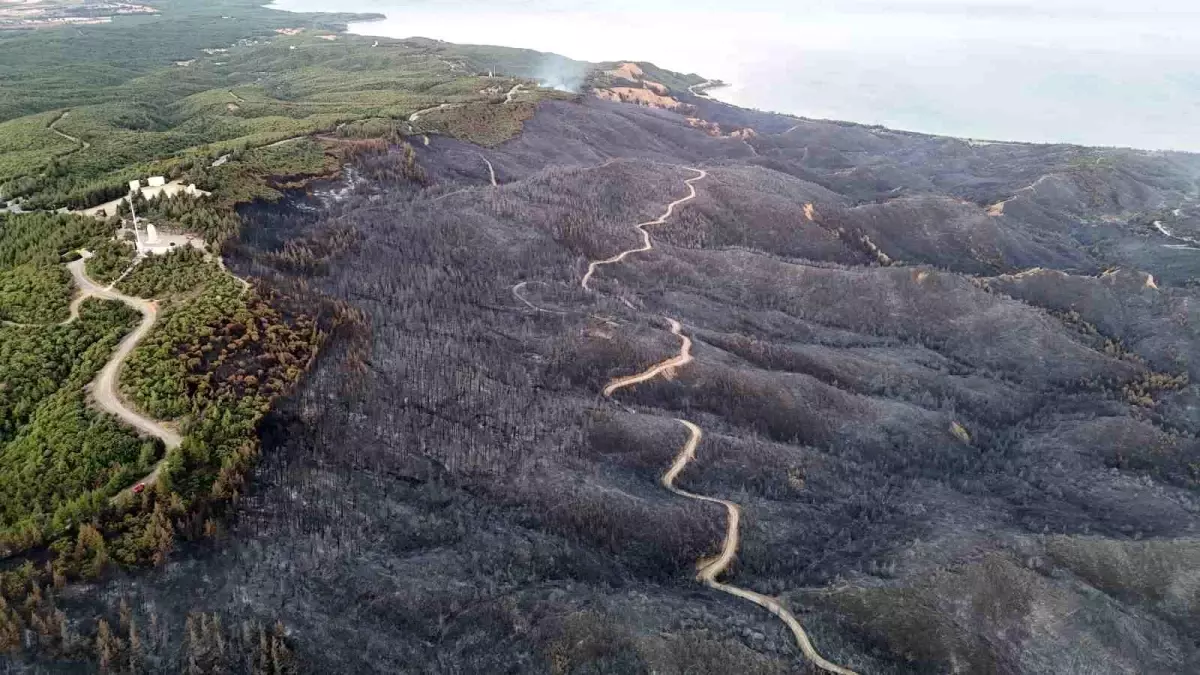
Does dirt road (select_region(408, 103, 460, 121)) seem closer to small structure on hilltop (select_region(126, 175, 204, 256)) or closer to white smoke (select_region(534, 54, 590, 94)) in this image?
white smoke (select_region(534, 54, 590, 94))

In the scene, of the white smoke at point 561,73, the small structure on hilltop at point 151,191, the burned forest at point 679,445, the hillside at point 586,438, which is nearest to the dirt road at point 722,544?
the hillside at point 586,438

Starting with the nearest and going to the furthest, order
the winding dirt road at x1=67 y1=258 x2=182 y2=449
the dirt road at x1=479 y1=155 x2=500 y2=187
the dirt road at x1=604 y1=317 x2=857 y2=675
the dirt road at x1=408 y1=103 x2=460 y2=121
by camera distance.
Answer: the winding dirt road at x1=67 y1=258 x2=182 y2=449 → the dirt road at x1=604 y1=317 x2=857 y2=675 → the dirt road at x1=479 y1=155 x2=500 y2=187 → the dirt road at x1=408 y1=103 x2=460 y2=121

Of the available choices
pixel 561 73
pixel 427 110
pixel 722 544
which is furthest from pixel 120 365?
pixel 561 73

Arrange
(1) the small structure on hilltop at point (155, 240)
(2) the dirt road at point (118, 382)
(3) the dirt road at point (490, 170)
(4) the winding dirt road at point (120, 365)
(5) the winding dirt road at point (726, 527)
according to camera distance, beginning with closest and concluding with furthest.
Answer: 1. (2) the dirt road at point (118, 382)
2. (4) the winding dirt road at point (120, 365)
3. (5) the winding dirt road at point (726, 527)
4. (1) the small structure on hilltop at point (155, 240)
5. (3) the dirt road at point (490, 170)

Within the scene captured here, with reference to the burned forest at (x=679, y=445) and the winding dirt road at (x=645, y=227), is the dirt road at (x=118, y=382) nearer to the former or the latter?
the burned forest at (x=679, y=445)

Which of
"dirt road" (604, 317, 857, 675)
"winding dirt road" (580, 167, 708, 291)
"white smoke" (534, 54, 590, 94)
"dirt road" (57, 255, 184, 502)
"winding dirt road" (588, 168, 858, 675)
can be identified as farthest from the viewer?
"white smoke" (534, 54, 590, 94)

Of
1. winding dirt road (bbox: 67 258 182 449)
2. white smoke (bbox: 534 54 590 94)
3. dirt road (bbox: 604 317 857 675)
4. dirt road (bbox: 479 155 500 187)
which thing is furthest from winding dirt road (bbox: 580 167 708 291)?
white smoke (bbox: 534 54 590 94)

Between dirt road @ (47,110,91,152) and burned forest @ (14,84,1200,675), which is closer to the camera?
burned forest @ (14,84,1200,675)
